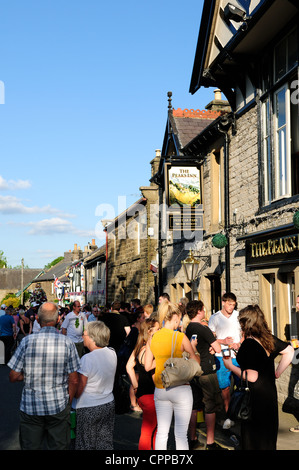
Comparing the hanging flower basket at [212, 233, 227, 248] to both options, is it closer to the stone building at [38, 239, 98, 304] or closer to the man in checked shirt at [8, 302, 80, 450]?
the man in checked shirt at [8, 302, 80, 450]

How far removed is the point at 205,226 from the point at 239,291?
10.8 ft

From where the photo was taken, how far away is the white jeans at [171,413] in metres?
5.50

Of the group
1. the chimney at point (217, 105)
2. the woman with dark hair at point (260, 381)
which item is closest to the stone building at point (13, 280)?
the chimney at point (217, 105)

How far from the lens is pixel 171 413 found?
553 cm

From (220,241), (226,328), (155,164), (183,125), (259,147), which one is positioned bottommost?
(226,328)

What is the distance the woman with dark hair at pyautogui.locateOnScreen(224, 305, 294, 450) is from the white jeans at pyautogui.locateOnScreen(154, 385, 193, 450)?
799 mm

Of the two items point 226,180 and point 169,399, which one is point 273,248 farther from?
point 169,399

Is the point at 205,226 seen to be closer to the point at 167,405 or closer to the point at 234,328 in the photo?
the point at 234,328

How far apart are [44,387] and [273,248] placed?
258 inches

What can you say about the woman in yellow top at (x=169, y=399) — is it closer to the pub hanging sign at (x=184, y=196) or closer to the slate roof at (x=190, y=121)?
the pub hanging sign at (x=184, y=196)

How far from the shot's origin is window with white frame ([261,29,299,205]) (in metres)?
10.2

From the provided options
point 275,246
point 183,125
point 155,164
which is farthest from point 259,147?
point 155,164

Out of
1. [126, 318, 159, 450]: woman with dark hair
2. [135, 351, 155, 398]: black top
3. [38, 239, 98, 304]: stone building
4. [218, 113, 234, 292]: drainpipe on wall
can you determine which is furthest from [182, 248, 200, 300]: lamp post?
[38, 239, 98, 304]: stone building

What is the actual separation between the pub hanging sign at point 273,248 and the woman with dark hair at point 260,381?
4.68 m
